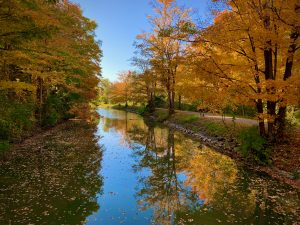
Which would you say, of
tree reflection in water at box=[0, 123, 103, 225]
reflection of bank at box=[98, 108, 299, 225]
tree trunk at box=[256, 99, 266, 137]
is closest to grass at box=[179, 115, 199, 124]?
reflection of bank at box=[98, 108, 299, 225]

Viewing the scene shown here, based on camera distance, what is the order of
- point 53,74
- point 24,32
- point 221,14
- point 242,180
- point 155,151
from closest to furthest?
1. point 24,32
2. point 242,180
3. point 221,14
4. point 155,151
5. point 53,74

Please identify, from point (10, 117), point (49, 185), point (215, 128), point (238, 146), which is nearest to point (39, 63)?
point (10, 117)

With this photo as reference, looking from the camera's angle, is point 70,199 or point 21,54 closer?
point 70,199

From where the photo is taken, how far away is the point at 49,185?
11258mm

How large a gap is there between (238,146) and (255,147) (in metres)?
3.25

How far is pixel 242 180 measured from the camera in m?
12.7

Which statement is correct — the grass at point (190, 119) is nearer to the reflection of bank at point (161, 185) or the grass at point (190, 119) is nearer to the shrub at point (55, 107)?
the reflection of bank at point (161, 185)

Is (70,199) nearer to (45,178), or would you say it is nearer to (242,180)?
(45,178)

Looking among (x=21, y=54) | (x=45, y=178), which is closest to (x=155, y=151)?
(x=45, y=178)

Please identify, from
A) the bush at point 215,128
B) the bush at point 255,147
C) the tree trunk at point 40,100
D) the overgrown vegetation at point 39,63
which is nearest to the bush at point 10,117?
the overgrown vegetation at point 39,63

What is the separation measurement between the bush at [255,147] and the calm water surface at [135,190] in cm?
99

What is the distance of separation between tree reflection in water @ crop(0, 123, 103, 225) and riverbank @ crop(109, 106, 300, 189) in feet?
25.7

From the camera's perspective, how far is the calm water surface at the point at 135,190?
348 inches

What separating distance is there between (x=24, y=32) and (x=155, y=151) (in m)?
Result: 11.2
